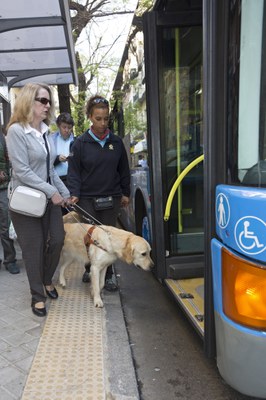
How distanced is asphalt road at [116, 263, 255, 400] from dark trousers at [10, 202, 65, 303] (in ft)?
2.95

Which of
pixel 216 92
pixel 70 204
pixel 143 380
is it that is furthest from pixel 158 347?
pixel 216 92

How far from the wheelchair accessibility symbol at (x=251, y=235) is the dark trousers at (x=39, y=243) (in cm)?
206

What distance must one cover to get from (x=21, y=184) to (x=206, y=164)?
1784mm

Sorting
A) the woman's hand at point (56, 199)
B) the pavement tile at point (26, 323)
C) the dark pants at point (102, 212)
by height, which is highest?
the woman's hand at point (56, 199)

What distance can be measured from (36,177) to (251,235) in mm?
2018

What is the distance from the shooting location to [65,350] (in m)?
2.81

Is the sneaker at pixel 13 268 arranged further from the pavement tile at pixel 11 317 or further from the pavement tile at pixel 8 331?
the pavement tile at pixel 8 331

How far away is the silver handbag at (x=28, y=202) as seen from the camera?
312 cm

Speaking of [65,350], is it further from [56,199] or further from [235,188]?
[235,188]

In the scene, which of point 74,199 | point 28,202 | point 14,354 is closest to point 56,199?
point 28,202

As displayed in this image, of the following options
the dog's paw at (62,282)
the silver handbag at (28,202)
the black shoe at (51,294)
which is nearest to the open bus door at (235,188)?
the silver handbag at (28,202)

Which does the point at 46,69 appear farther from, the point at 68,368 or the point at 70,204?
the point at 68,368

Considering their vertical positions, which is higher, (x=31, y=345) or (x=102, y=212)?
(x=102, y=212)

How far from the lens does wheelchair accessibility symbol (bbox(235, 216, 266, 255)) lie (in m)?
1.64
